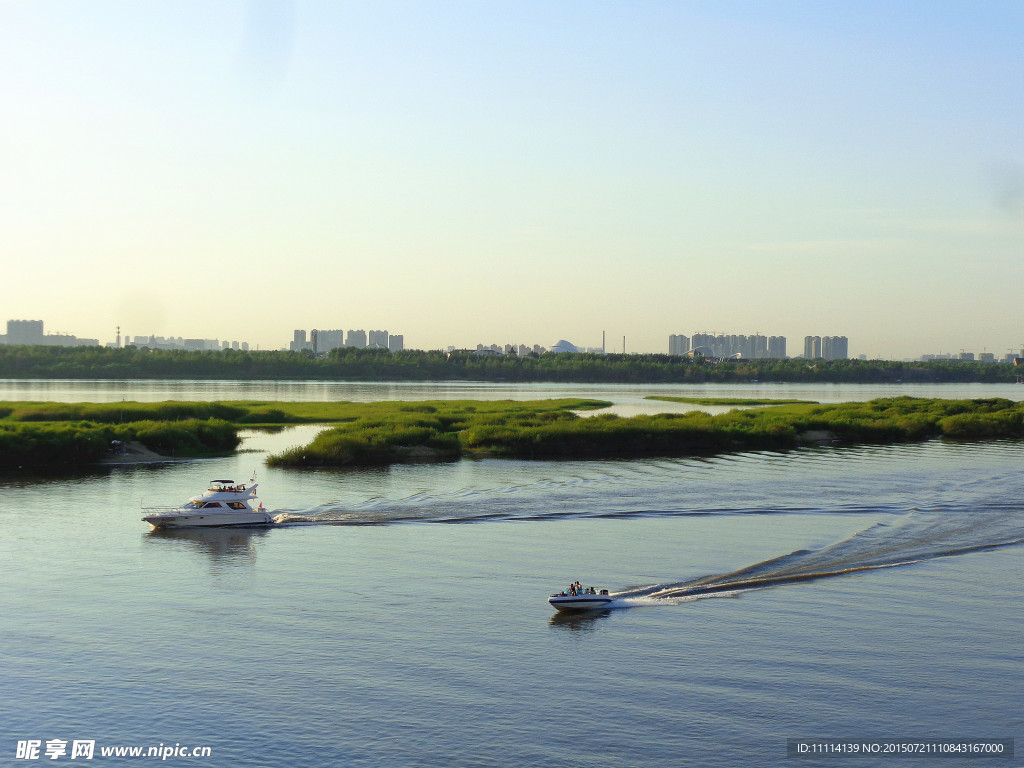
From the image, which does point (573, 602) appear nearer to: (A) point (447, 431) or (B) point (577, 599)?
(B) point (577, 599)

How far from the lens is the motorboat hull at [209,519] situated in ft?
153

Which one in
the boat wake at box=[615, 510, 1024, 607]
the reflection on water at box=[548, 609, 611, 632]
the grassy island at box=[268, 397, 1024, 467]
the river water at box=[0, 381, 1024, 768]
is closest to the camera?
the river water at box=[0, 381, 1024, 768]

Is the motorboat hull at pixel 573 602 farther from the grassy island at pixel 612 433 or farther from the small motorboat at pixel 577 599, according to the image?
the grassy island at pixel 612 433

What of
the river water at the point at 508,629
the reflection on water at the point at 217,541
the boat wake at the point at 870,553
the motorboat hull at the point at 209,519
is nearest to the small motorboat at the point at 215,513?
the motorboat hull at the point at 209,519

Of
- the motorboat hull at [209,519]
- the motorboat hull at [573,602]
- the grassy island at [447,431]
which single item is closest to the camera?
the motorboat hull at [573,602]

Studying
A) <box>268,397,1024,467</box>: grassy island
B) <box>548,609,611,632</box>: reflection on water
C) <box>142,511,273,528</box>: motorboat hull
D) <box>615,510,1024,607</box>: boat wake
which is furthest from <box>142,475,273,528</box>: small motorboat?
<box>615,510,1024,607</box>: boat wake

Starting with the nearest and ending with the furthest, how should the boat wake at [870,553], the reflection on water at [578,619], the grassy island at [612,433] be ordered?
the reflection on water at [578,619] → the boat wake at [870,553] → the grassy island at [612,433]

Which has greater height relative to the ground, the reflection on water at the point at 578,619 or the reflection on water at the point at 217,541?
the reflection on water at the point at 578,619

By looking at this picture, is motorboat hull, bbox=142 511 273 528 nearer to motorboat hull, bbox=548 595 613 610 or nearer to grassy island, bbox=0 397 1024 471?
grassy island, bbox=0 397 1024 471

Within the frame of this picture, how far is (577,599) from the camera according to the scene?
104 feet

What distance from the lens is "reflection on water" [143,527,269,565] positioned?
1614 inches

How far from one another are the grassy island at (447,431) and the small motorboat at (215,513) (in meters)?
18.6

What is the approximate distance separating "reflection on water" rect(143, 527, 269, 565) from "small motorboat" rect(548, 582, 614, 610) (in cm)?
1434

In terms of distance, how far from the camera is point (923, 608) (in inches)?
1277
